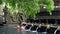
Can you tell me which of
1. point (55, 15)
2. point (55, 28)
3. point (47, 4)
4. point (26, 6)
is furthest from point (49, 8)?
point (55, 15)

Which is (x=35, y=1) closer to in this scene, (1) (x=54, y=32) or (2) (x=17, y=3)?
(2) (x=17, y=3)

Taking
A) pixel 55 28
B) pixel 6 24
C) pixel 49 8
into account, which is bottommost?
pixel 6 24

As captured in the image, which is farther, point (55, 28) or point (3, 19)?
point (3, 19)

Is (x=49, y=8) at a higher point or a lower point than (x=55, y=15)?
higher

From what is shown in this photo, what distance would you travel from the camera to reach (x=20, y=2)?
6.04 m

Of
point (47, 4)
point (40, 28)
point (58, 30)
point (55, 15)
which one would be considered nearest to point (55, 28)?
point (58, 30)

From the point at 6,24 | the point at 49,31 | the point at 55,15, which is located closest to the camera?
the point at 49,31

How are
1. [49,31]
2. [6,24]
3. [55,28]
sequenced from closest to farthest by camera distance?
[55,28], [49,31], [6,24]

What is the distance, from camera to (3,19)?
38.6m

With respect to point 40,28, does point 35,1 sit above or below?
above

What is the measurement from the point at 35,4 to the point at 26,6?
273mm

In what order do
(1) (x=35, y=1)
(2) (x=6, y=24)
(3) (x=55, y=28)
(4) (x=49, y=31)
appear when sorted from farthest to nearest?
1. (2) (x=6, y=24)
2. (4) (x=49, y=31)
3. (3) (x=55, y=28)
4. (1) (x=35, y=1)

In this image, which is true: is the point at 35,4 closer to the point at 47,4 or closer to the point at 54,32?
the point at 47,4

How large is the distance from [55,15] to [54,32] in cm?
1013
